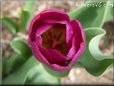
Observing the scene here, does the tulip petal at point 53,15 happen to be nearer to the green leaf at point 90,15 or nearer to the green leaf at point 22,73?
the green leaf at point 90,15

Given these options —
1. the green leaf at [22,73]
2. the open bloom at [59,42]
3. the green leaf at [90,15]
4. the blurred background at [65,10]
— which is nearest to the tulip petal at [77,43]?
the open bloom at [59,42]

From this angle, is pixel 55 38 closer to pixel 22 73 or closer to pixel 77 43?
pixel 77 43

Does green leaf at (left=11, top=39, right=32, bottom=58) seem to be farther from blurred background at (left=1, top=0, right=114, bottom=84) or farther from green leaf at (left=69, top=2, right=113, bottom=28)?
blurred background at (left=1, top=0, right=114, bottom=84)

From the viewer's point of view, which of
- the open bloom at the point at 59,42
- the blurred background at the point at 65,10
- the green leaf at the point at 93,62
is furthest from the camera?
the blurred background at the point at 65,10

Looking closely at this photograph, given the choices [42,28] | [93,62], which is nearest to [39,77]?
[93,62]

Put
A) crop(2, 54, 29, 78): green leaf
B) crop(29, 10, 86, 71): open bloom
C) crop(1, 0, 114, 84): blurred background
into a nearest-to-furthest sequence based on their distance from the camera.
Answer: crop(29, 10, 86, 71): open bloom < crop(2, 54, 29, 78): green leaf < crop(1, 0, 114, 84): blurred background

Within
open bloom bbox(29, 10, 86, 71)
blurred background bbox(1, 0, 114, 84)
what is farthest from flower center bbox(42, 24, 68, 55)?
blurred background bbox(1, 0, 114, 84)

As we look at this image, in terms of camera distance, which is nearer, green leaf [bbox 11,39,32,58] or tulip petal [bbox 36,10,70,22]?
tulip petal [bbox 36,10,70,22]
